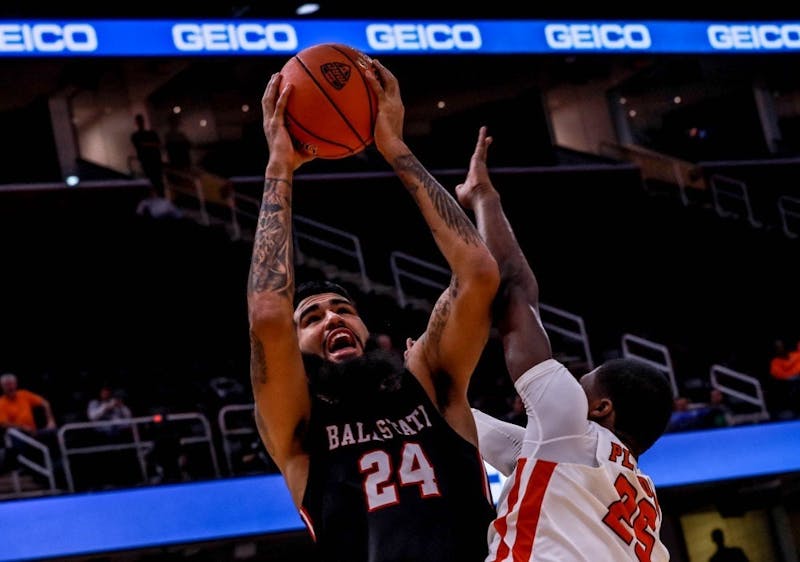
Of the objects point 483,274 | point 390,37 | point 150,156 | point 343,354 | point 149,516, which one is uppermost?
point 390,37

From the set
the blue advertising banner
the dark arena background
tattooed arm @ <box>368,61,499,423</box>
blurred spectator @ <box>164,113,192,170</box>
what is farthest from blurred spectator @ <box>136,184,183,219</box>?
tattooed arm @ <box>368,61,499,423</box>

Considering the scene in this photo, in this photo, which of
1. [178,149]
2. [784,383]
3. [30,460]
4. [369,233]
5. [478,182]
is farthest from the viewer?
[178,149]

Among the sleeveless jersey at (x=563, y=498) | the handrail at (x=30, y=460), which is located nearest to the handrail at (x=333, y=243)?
the handrail at (x=30, y=460)

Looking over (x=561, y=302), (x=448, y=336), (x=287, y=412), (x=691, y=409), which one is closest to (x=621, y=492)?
(x=448, y=336)

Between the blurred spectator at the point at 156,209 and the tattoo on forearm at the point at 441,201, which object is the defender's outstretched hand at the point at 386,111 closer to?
the tattoo on forearm at the point at 441,201

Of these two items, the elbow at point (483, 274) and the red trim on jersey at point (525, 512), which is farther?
the elbow at point (483, 274)

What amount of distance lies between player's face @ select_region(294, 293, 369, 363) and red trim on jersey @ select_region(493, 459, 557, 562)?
492 mm

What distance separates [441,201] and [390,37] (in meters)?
9.84

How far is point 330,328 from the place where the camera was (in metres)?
2.96

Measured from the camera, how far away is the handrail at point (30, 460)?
29.3 ft

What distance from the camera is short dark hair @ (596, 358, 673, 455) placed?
9.74 ft

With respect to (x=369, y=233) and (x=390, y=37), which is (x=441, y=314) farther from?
(x=369, y=233)

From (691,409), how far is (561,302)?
13.4 ft

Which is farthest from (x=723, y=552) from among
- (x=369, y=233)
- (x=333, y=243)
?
(x=333, y=243)
